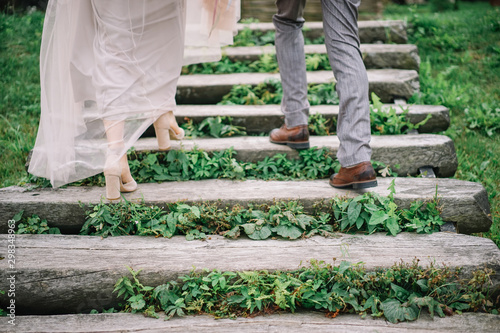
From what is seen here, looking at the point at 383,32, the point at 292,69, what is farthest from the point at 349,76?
the point at 383,32

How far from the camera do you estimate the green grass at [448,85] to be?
118 inches

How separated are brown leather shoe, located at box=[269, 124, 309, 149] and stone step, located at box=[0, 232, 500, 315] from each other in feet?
2.65

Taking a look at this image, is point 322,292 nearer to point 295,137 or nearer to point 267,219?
point 267,219

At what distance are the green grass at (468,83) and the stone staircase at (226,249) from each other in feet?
1.04

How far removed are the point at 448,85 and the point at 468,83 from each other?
0.16 m

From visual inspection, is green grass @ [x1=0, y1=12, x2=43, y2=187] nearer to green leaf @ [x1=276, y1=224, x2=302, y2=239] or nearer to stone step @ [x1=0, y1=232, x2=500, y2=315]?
stone step @ [x1=0, y1=232, x2=500, y2=315]

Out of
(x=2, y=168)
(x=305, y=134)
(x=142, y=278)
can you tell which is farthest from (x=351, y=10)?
(x=2, y=168)

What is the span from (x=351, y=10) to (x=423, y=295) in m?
1.54

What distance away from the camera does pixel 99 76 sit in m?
2.30

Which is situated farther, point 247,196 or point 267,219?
point 247,196

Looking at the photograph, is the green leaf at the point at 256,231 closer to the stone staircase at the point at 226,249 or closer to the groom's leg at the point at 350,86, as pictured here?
the stone staircase at the point at 226,249

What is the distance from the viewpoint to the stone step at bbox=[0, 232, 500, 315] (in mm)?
1980

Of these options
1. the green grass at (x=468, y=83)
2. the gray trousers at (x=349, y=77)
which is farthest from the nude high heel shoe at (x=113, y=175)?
the green grass at (x=468, y=83)

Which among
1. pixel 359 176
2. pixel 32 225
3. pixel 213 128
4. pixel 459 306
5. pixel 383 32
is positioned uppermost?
pixel 383 32
